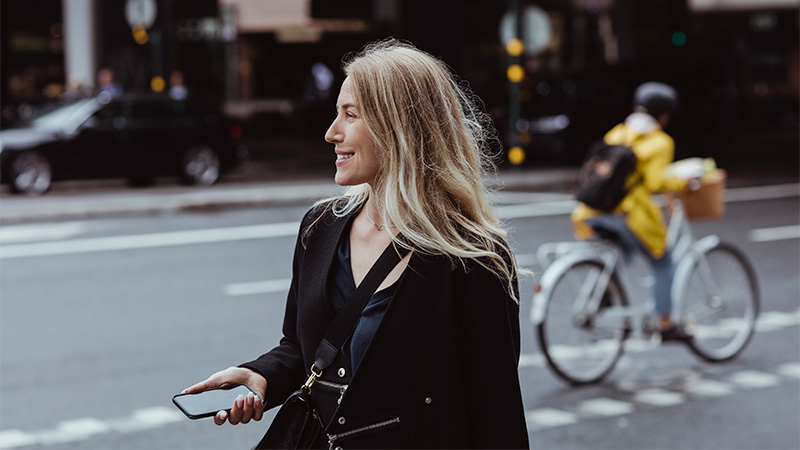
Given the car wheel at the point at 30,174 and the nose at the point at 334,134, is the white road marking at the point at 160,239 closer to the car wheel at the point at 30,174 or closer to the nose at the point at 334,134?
the car wheel at the point at 30,174

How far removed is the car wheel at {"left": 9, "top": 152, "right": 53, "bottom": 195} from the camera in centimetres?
1653

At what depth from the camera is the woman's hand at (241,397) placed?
2389mm

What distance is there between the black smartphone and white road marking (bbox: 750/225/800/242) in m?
10.4

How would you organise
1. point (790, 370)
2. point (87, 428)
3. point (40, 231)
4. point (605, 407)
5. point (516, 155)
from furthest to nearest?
point (516, 155) → point (40, 231) → point (790, 370) → point (605, 407) → point (87, 428)

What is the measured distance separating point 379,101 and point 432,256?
1.16 feet

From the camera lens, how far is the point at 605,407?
5.97 metres

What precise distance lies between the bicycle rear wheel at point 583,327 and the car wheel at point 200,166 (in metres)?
12.7

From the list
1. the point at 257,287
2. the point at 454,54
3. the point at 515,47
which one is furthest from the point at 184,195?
the point at 454,54

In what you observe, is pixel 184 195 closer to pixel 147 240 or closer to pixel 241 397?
pixel 147 240

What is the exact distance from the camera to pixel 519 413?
2305mm

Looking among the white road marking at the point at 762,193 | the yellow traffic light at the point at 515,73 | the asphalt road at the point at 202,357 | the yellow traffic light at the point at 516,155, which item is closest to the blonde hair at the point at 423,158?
the asphalt road at the point at 202,357

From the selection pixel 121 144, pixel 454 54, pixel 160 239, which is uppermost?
pixel 454 54

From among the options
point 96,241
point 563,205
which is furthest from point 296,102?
point 96,241

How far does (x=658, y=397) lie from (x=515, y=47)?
13480 mm
